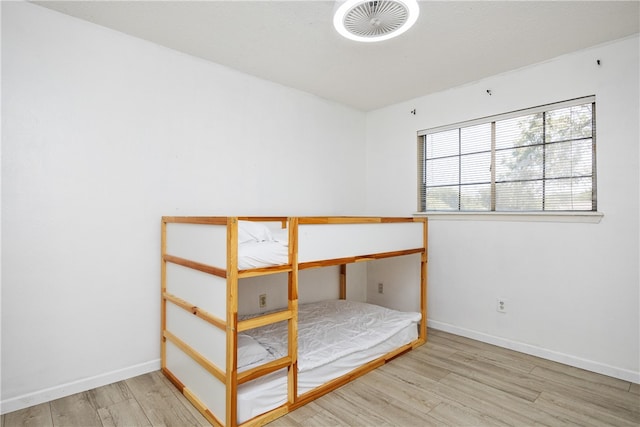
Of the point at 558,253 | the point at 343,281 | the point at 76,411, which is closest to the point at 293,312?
the point at 76,411

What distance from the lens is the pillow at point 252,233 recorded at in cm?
192

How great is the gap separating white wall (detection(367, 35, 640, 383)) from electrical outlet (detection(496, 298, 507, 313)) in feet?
0.12

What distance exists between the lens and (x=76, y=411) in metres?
1.81

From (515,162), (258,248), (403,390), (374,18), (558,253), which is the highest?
(374,18)

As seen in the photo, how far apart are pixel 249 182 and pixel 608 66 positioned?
2661 mm

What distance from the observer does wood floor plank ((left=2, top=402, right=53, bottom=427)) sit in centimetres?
170

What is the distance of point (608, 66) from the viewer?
2.27 meters

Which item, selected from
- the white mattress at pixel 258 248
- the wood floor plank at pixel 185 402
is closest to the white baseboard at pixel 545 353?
the white mattress at pixel 258 248

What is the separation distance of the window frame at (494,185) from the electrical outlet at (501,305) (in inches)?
26.1

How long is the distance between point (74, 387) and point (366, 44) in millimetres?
2798

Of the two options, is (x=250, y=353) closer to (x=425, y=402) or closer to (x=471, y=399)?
(x=425, y=402)

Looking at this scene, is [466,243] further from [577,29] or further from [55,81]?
[55,81]

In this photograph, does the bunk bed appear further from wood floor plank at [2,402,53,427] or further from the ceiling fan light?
the ceiling fan light

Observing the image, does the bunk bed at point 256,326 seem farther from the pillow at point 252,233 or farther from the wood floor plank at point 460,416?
the wood floor plank at point 460,416
